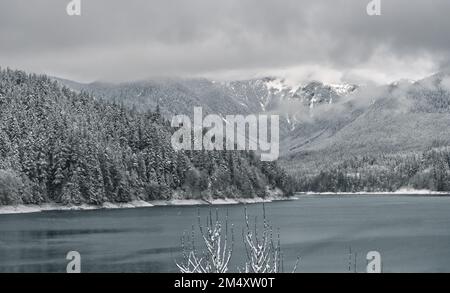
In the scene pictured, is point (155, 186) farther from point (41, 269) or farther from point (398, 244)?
point (41, 269)

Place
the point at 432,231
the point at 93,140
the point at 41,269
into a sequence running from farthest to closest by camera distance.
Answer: the point at 93,140 → the point at 432,231 → the point at 41,269

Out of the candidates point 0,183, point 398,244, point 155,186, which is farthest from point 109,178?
point 398,244

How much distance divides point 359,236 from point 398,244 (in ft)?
40.1

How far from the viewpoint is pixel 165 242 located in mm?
98125

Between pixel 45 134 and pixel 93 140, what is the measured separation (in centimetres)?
1269

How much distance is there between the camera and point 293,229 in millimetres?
120938

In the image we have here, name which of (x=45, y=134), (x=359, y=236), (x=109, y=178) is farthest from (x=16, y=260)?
(x=45, y=134)

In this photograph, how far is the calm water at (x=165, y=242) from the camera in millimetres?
75562

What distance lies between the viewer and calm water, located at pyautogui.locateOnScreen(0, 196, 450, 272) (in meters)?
75.6
